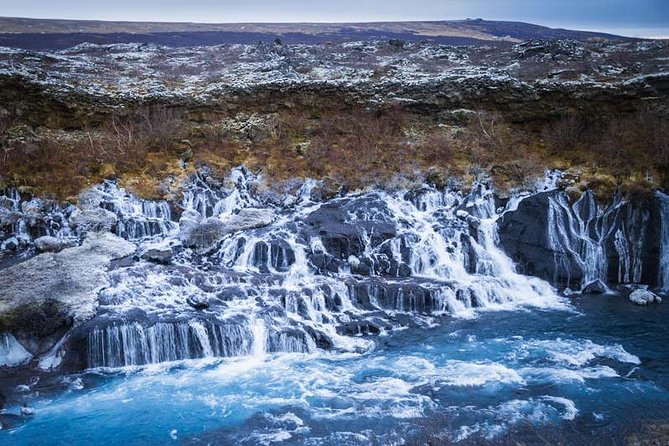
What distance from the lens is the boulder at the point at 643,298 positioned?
21.8m

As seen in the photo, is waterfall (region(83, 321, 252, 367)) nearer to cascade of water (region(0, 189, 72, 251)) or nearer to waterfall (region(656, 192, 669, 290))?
cascade of water (region(0, 189, 72, 251))

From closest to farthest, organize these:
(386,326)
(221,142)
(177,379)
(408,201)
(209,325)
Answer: (177,379), (209,325), (386,326), (408,201), (221,142)

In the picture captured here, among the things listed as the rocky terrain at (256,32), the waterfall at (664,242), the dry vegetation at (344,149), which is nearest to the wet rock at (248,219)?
the dry vegetation at (344,149)

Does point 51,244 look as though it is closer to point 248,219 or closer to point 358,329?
point 248,219

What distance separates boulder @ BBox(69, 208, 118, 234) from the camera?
80.8 feet

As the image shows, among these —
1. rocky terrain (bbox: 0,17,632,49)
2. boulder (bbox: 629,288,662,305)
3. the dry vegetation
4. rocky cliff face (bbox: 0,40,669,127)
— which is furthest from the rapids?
rocky terrain (bbox: 0,17,632,49)

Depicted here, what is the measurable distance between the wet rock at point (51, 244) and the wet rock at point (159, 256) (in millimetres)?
3200

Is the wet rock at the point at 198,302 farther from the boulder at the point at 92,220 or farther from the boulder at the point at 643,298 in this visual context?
the boulder at the point at 643,298

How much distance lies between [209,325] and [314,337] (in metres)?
3.42

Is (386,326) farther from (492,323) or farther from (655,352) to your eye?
(655,352)

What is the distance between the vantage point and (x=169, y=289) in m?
21.0

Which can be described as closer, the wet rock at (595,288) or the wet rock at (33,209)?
A: the wet rock at (595,288)

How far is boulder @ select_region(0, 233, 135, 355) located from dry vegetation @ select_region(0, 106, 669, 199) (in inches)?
212

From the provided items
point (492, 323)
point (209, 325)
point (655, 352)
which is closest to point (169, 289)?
point (209, 325)
